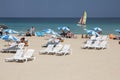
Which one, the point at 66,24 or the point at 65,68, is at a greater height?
the point at 65,68

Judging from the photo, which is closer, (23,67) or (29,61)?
(23,67)

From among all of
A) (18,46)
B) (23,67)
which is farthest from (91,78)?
(18,46)

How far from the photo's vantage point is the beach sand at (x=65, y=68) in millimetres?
10909

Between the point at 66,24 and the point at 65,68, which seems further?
the point at 66,24

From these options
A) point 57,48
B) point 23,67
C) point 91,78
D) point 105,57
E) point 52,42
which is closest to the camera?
point 91,78

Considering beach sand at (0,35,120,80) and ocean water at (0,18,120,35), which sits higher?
beach sand at (0,35,120,80)

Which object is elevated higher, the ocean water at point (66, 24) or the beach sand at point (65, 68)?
the beach sand at point (65, 68)

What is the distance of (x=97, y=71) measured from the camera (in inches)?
463

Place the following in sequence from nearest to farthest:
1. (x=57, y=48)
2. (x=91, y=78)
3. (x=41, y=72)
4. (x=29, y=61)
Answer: (x=91, y=78)
(x=41, y=72)
(x=29, y=61)
(x=57, y=48)

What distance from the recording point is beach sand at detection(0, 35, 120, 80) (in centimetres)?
1091

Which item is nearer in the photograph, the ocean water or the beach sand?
the beach sand

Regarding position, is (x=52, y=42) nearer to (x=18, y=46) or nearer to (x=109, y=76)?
(x=18, y=46)

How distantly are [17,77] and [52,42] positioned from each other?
27.8 feet

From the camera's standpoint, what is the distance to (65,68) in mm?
12312
